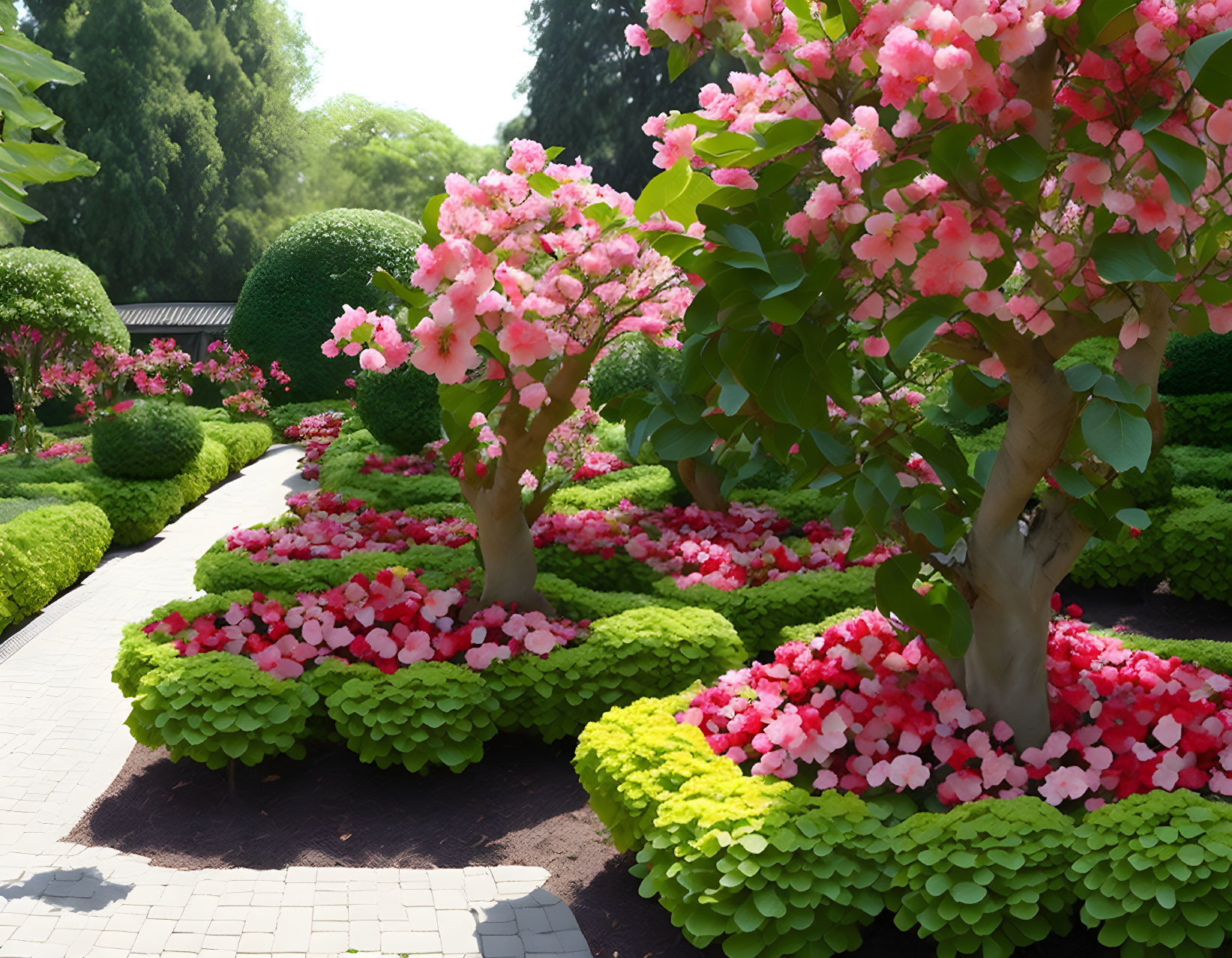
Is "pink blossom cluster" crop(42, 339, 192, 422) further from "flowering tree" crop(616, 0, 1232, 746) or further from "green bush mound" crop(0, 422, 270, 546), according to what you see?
"flowering tree" crop(616, 0, 1232, 746)

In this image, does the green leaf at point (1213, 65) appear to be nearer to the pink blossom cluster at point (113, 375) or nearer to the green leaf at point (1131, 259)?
the green leaf at point (1131, 259)

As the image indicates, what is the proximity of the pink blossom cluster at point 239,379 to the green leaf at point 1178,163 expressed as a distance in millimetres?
17175

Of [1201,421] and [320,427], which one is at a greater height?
[1201,421]

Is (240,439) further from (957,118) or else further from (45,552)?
(957,118)

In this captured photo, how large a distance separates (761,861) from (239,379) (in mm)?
16935

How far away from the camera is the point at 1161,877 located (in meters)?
2.75

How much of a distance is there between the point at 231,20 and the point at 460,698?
104ft

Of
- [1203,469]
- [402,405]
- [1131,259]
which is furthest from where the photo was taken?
[402,405]

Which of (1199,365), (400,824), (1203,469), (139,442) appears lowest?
(400,824)

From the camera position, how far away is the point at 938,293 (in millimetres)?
2355

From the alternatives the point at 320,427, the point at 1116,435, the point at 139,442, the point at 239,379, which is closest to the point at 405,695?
the point at 1116,435

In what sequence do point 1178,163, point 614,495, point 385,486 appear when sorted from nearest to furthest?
point 1178,163, point 614,495, point 385,486

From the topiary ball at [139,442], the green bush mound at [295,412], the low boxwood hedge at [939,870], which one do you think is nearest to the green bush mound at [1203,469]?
the low boxwood hedge at [939,870]

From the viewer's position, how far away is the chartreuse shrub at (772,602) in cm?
591
